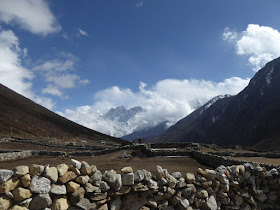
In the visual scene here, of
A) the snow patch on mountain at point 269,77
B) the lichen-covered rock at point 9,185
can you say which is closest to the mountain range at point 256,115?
the snow patch on mountain at point 269,77

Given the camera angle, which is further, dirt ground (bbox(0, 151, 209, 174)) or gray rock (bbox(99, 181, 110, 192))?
dirt ground (bbox(0, 151, 209, 174))

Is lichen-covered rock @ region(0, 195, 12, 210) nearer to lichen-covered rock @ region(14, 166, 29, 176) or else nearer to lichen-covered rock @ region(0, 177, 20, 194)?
lichen-covered rock @ region(0, 177, 20, 194)

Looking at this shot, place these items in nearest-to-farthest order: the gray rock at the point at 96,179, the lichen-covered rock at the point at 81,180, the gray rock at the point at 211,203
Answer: the lichen-covered rock at the point at 81,180, the gray rock at the point at 96,179, the gray rock at the point at 211,203

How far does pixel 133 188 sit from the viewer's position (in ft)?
24.1

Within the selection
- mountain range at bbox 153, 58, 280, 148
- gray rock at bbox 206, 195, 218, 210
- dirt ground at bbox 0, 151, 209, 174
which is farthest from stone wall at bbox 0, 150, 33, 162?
mountain range at bbox 153, 58, 280, 148

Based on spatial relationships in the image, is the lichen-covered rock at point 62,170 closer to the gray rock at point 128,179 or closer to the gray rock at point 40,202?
the gray rock at point 40,202

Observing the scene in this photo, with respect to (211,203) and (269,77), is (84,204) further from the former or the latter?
(269,77)

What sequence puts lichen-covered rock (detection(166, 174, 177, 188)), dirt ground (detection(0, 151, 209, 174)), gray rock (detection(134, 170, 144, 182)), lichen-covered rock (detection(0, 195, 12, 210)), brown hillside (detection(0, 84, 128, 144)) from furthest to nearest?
brown hillside (detection(0, 84, 128, 144))
dirt ground (detection(0, 151, 209, 174))
lichen-covered rock (detection(166, 174, 177, 188))
gray rock (detection(134, 170, 144, 182))
lichen-covered rock (detection(0, 195, 12, 210))

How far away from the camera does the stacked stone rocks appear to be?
18.6 feet

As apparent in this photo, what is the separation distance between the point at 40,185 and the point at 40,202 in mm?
436

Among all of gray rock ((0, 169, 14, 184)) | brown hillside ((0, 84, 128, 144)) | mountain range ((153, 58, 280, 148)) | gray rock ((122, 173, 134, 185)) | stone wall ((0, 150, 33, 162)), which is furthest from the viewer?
mountain range ((153, 58, 280, 148))

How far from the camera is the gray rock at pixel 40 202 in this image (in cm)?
565

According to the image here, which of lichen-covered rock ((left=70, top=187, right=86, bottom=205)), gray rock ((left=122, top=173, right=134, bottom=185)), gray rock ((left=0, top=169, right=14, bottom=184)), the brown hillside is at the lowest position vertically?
lichen-covered rock ((left=70, top=187, right=86, bottom=205))

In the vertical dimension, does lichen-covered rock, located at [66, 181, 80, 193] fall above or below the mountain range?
below
